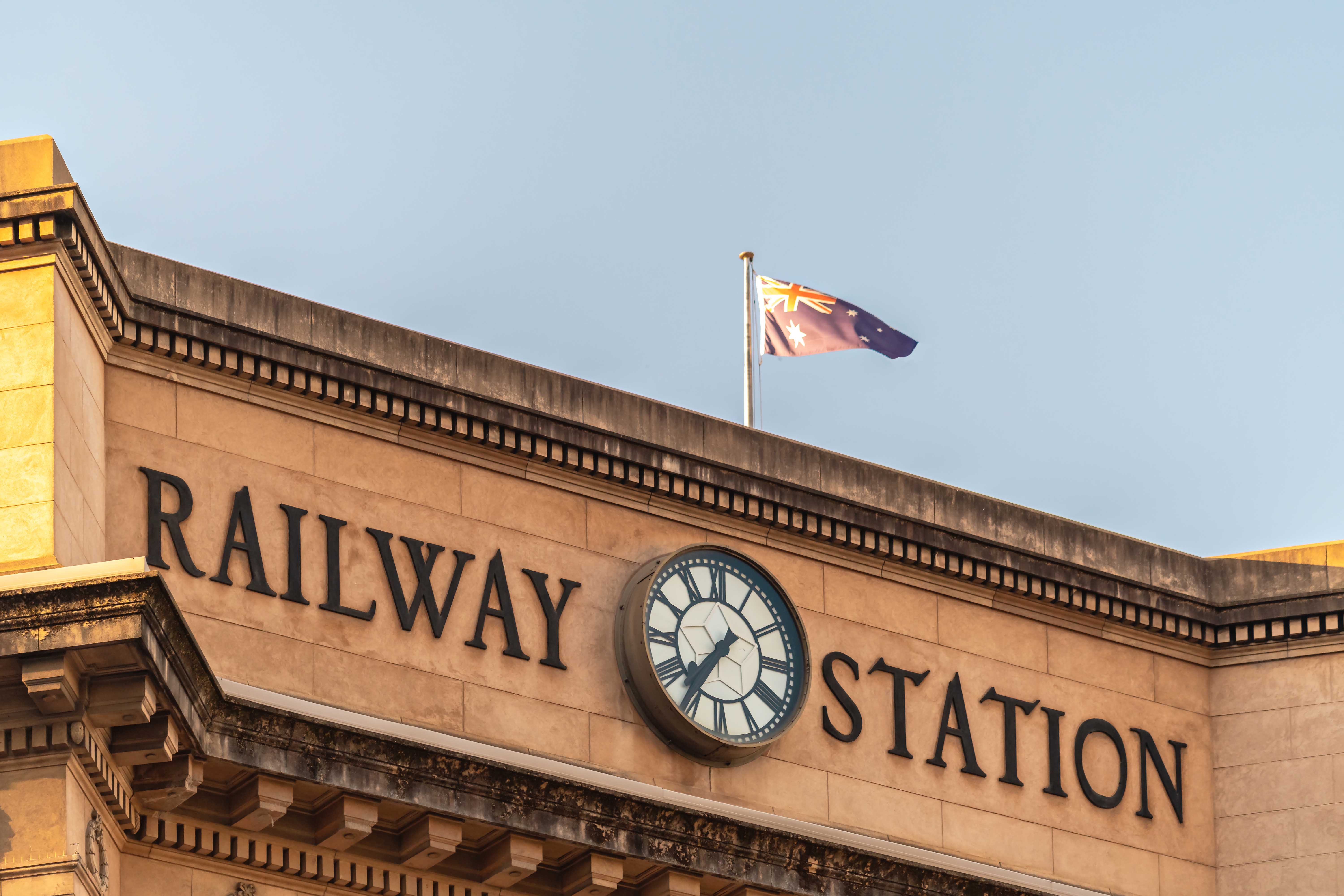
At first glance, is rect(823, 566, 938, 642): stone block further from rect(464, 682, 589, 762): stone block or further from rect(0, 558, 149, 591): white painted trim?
rect(0, 558, 149, 591): white painted trim

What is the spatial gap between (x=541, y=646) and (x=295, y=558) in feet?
7.87

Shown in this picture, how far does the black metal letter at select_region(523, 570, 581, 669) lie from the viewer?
978 inches

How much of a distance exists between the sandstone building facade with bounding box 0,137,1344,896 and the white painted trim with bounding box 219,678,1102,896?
0.06 m

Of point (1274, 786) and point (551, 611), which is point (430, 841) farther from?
point (1274, 786)

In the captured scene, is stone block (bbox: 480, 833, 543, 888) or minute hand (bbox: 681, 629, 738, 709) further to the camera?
minute hand (bbox: 681, 629, 738, 709)

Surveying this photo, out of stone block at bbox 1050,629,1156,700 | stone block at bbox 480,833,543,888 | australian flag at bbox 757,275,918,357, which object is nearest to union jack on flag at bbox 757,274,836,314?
australian flag at bbox 757,275,918,357

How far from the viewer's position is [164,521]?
75.4ft

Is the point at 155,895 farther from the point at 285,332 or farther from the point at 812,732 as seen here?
the point at 812,732

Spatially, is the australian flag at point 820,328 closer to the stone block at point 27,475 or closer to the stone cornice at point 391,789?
the stone cornice at point 391,789

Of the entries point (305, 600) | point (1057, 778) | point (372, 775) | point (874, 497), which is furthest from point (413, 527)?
point (1057, 778)

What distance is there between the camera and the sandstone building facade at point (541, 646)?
70.2ft

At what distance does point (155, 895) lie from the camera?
2150 cm

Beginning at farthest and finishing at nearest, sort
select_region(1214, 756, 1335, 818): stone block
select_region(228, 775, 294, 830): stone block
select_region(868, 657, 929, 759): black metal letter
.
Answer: select_region(1214, 756, 1335, 818): stone block < select_region(868, 657, 929, 759): black metal letter < select_region(228, 775, 294, 830): stone block

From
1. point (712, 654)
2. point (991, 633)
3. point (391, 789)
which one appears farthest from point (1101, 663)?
point (391, 789)
